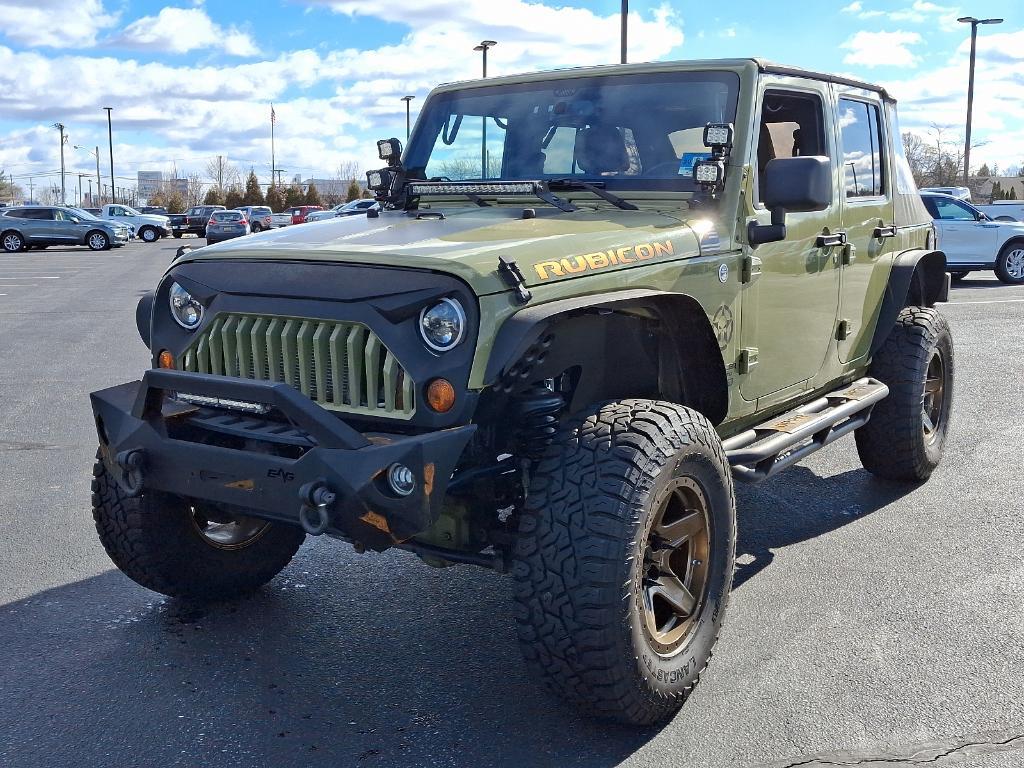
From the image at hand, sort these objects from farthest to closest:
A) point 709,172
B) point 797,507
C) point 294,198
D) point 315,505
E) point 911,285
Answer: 1. point 294,198
2. point 911,285
3. point 797,507
4. point 709,172
5. point 315,505

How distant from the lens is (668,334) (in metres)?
3.78

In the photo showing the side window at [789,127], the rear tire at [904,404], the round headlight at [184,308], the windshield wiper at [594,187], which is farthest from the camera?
the rear tire at [904,404]

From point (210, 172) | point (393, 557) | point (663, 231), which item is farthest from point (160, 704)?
point (210, 172)

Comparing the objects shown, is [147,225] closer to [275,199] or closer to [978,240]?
[275,199]

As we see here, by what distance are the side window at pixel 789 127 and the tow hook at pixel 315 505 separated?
2.23 metres

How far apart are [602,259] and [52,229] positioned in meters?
36.2

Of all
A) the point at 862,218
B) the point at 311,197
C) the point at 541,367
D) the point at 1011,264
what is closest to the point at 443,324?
the point at 541,367

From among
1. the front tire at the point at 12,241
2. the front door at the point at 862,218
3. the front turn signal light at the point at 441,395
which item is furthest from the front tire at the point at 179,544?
the front tire at the point at 12,241

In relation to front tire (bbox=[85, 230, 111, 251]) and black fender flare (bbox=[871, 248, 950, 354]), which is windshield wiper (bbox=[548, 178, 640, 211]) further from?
front tire (bbox=[85, 230, 111, 251])

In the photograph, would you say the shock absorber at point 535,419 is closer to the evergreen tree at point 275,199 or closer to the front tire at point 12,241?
the front tire at point 12,241

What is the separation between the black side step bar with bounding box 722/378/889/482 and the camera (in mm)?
4027

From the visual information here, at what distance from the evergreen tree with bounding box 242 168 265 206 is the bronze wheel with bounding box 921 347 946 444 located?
77460 millimetres

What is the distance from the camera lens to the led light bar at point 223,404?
3.25 m

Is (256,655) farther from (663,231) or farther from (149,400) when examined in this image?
(663,231)
